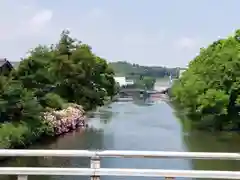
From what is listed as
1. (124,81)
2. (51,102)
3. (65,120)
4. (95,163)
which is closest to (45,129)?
(65,120)

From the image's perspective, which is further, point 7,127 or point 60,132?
point 60,132

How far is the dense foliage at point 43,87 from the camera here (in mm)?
26828

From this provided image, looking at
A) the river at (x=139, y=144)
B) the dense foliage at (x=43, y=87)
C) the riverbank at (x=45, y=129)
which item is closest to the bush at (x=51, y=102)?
the dense foliage at (x=43, y=87)

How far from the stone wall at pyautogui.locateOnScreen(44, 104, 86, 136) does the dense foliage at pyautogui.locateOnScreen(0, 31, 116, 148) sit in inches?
39.3

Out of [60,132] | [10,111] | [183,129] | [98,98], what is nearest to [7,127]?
[10,111]

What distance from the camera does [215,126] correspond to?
3866 cm

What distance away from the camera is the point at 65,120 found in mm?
35719

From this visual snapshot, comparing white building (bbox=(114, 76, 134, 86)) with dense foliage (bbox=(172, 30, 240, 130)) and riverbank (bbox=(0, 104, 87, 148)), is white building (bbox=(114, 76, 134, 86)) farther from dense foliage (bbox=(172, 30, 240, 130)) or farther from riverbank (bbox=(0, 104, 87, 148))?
dense foliage (bbox=(172, 30, 240, 130))

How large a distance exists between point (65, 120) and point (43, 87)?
3.18 meters

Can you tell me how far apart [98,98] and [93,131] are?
15.0 metres

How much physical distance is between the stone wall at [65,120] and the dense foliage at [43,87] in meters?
1.00

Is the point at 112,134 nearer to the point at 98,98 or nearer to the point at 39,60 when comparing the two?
the point at 39,60

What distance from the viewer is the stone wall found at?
1284 inches

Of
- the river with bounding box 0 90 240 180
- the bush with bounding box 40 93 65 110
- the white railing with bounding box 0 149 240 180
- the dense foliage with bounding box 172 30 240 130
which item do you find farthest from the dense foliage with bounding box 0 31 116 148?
the white railing with bounding box 0 149 240 180
